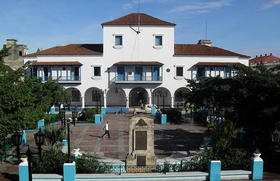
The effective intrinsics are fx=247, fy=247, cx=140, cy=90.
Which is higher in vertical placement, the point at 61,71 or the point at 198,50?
the point at 198,50

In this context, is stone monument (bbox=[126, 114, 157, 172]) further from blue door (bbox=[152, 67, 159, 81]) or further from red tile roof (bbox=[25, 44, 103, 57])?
red tile roof (bbox=[25, 44, 103, 57])

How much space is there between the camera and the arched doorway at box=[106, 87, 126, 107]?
121 feet

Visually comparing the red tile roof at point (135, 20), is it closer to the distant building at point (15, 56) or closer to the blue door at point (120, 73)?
the blue door at point (120, 73)

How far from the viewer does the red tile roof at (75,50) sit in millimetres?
33781

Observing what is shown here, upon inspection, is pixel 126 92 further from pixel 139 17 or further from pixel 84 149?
pixel 84 149

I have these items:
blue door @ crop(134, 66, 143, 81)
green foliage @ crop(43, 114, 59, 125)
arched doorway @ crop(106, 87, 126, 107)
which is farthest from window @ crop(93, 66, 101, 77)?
green foliage @ crop(43, 114, 59, 125)

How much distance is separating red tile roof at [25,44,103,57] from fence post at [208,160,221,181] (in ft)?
85.4

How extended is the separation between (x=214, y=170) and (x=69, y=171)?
6.03 meters

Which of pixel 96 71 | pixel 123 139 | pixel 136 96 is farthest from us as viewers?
pixel 136 96

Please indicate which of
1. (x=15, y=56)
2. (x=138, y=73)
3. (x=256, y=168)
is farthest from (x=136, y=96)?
(x=256, y=168)

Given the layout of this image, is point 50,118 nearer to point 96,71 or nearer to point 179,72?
point 96,71

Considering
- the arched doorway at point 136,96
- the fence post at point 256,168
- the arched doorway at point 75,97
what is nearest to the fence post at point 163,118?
the arched doorway at point 136,96

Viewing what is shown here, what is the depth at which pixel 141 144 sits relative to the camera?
11312 millimetres

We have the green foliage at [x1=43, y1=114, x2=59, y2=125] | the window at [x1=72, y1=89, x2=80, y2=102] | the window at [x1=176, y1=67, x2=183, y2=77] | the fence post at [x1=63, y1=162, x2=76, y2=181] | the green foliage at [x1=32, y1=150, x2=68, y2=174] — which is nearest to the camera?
the fence post at [x1=63, y1=162, x2=76, y2=181]
